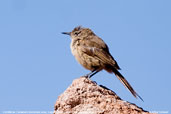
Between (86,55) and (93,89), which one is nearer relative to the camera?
(93,89)

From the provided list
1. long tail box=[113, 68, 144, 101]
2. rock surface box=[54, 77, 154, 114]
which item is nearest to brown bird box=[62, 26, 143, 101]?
long tail box=[113, 68, 144, 101]

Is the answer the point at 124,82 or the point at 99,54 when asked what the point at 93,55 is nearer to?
the point at 99,54

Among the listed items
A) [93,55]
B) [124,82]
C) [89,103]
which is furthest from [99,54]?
[89,103]

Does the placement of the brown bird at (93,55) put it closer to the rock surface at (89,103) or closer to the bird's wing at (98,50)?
the bird's wing at (98,50)

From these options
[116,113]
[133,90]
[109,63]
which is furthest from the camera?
[109,63]

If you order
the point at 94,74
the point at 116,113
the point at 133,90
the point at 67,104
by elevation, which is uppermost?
the point at 94,74

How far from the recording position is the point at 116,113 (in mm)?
6207

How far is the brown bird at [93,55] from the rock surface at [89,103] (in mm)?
2070

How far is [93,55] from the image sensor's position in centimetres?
951

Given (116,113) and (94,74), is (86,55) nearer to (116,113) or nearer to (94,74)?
(94,74)

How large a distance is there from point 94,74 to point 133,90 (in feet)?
4.67

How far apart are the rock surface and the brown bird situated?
2.07 metres

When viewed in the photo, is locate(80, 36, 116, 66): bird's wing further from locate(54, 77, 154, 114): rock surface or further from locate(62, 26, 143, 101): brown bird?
locate(54, 77, 154, 114): rock surface

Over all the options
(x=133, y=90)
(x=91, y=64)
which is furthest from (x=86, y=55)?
(x=133, y=90)
